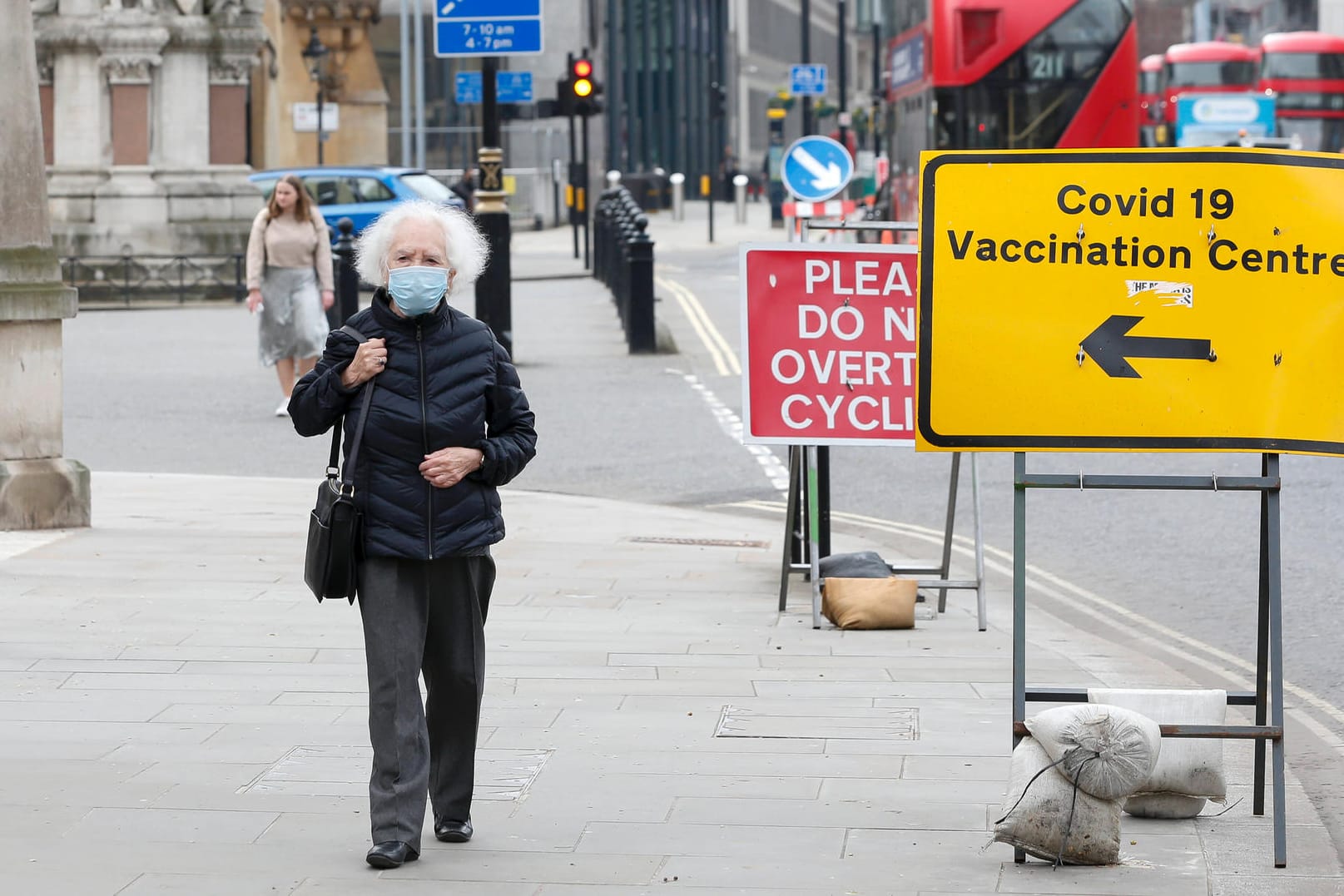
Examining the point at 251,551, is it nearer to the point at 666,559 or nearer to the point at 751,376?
the point at 666,559

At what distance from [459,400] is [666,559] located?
5131 millimetres

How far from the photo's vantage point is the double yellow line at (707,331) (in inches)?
803

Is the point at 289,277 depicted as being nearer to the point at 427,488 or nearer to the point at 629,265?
the point at 629,265

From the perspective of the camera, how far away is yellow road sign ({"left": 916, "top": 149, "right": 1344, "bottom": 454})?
5.29 metres

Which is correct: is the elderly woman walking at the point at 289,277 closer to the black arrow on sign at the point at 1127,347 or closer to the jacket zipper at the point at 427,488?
the jacket zipper at the point at 427,488

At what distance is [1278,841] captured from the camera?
16.9ft

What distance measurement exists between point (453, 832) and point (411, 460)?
0.89m

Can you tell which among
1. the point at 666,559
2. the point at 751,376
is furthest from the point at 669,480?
the point at 751,376

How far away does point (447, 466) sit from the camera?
5.04 metres

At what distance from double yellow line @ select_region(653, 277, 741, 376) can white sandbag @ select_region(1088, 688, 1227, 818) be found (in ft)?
33.2

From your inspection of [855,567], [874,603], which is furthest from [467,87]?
[874,603]

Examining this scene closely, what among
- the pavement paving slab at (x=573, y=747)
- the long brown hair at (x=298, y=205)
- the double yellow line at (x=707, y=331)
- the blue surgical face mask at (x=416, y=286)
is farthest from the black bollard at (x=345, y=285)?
the blue surgical face mask at (x=416, y=286)

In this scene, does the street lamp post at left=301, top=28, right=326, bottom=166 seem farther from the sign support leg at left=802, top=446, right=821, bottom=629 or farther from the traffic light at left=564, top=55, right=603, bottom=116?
the sign support leg at left=802, top=446, right=821, bottom=629

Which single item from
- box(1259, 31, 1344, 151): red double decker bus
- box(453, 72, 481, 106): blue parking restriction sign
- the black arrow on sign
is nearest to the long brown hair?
the black arrow on sign
